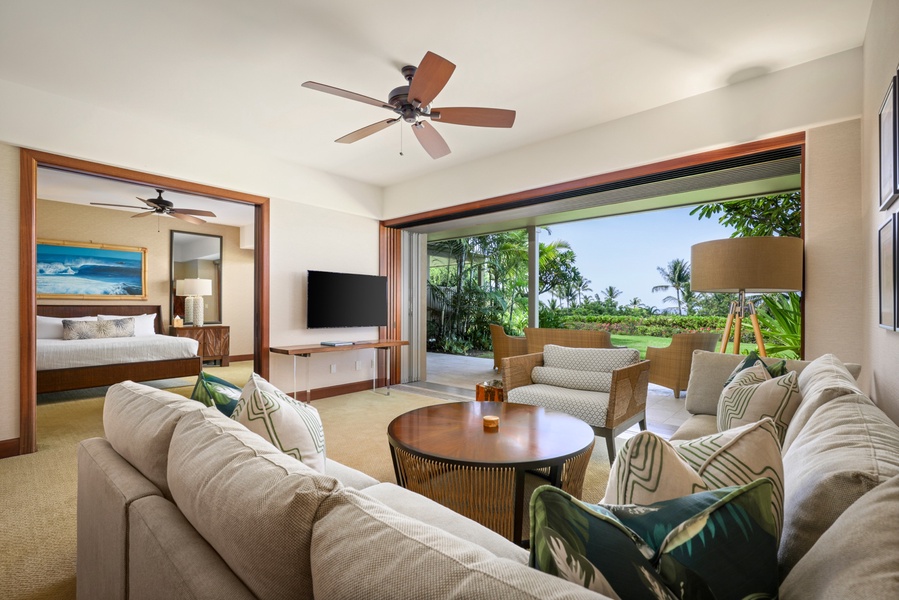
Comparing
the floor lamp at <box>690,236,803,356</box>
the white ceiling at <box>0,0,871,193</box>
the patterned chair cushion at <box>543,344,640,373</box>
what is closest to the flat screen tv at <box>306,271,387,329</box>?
the white ceiling at <box>0,0,871,193</box>

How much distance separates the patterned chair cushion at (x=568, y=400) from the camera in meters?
2.96

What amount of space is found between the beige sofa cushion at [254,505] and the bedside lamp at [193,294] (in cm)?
682

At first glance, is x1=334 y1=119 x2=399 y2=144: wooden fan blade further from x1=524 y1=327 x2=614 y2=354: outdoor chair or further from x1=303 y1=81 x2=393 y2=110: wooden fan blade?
x1=524 y1=327 x2=614 y2=354: outdoor chair

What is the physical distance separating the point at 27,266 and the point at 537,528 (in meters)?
4.22

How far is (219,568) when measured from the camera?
0.79 m

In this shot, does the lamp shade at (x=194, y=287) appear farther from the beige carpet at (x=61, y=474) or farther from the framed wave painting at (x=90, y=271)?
the beige carpet at (x=61, y=474)

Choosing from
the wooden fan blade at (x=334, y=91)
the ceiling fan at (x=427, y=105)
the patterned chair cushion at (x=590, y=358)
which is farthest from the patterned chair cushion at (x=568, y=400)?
the wooden fan blade at (x=334, y=91)

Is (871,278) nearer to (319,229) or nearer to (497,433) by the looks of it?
(497,433)

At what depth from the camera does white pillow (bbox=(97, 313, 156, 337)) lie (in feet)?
20.4

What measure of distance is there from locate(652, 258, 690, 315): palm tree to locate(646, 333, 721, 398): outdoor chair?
198 centimetres

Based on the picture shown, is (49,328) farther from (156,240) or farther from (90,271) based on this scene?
(156,240)

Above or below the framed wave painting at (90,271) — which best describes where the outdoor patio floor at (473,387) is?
below

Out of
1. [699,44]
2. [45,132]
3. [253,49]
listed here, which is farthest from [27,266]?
[699,44]

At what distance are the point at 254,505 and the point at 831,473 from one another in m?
1.00
